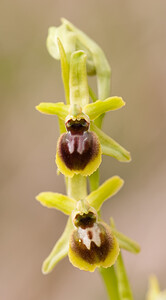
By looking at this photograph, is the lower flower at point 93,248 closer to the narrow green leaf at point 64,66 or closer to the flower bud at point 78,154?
the flower bud at point 78,154

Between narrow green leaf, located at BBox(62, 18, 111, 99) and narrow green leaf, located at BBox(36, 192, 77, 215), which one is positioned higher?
narrow green leaf, located at BBox(62, 18, 111, 99)

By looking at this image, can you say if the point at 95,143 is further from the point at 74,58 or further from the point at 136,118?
the point at 136,118

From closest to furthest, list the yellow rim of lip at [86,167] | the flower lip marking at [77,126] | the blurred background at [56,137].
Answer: the yellow rim of lip at [86,167]
the flower lip marking at [77,126]
the blurred background at [56,137]

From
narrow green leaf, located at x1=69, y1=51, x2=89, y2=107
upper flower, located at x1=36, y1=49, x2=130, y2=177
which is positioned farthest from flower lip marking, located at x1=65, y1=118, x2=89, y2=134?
A: narrow green leaf, located at x1=69, y1=51, x2=89, y2=107

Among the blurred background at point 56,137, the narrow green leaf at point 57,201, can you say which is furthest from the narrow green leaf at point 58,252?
the blurred background at point 56,137

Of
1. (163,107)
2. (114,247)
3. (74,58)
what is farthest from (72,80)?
(163,107)

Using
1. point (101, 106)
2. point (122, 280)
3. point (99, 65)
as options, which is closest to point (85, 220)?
point (122, 280)

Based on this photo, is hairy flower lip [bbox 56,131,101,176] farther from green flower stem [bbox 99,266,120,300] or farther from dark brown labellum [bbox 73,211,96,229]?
green flower stem [bbox 99,266,120,300]

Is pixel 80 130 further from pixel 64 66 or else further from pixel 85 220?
pixel 85 220
